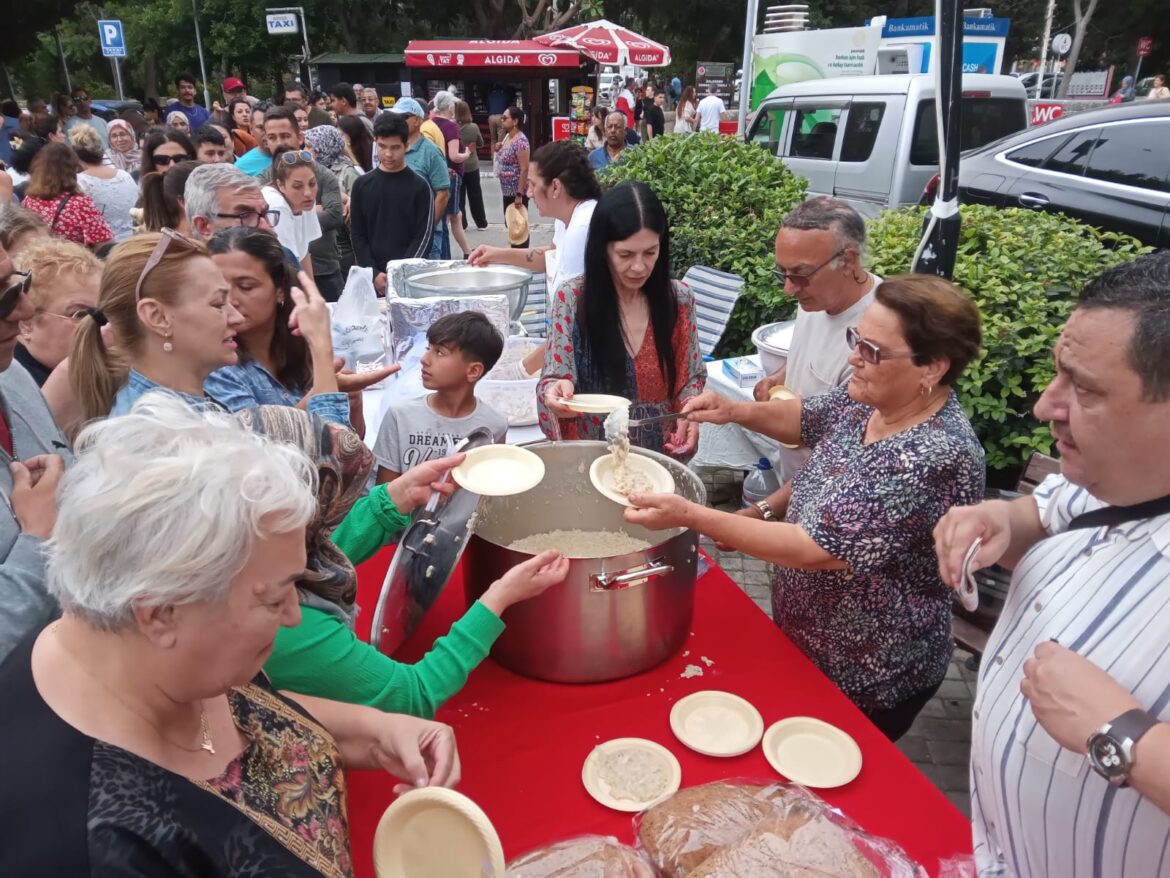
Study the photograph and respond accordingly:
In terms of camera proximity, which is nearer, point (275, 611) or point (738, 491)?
point (275, 611)

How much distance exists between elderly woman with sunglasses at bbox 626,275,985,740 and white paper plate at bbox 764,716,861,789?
14.1 inches

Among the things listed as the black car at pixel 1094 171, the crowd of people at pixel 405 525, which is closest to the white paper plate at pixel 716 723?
the crowd of people at pixel 405 525

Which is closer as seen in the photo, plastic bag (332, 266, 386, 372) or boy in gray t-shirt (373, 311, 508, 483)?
boy in gray t-shirt (373, 311, 508, 483)

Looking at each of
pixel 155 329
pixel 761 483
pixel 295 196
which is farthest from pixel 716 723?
pixel 295 196

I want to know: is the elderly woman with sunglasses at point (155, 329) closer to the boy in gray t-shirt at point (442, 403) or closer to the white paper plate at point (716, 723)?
the boy in gray t-shirt at point (442, 403)

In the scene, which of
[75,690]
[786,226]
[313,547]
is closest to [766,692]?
[313,547]

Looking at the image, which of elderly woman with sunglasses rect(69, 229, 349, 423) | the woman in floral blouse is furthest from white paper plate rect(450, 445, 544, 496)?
the woman in floral blouse

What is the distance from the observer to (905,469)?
163cm

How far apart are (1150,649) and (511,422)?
2546mm

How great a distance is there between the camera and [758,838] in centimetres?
112

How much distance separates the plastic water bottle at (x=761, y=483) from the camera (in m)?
3.86

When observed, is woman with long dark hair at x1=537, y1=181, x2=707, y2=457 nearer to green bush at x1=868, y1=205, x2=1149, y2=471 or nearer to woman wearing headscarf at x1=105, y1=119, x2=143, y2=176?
green bush at x1=868, y1=205, x2=1149, y2=471

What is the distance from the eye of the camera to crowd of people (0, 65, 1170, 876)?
36.6 inches

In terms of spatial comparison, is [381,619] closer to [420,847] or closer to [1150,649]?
[420,847]
